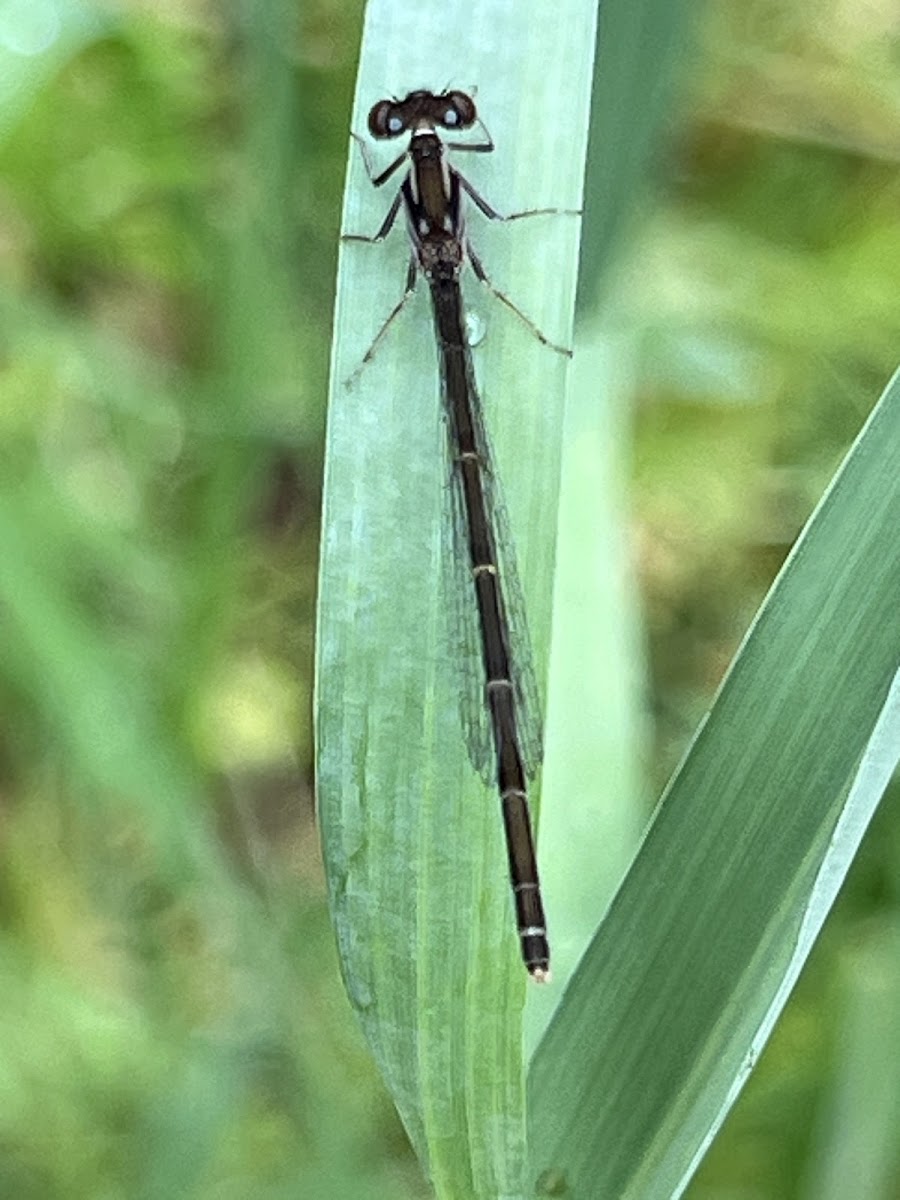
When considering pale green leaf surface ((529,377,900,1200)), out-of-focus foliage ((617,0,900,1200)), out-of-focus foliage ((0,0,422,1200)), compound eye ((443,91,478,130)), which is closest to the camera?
pale green leaf surface ((529,377,900,1200))

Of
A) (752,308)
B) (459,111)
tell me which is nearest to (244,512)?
(752,308)

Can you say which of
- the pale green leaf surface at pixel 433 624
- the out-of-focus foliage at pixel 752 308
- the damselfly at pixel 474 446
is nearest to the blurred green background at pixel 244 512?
the out-of-focus foliage at pixel 752 308

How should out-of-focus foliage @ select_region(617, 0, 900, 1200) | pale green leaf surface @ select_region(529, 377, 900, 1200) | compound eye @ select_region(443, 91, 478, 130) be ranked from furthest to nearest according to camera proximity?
out-of-focus foliage @ select_region(617, 0, 900, 1200) < compound eye @ select_region(443, 91, 478, 130) < pale green leaf surface @ select_region(529, 377, 900, 1200)

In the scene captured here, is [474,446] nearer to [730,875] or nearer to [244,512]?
[730,875]

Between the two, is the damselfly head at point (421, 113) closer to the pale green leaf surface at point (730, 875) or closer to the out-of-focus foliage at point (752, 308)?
the pale green leaf surface at point (730, 875)

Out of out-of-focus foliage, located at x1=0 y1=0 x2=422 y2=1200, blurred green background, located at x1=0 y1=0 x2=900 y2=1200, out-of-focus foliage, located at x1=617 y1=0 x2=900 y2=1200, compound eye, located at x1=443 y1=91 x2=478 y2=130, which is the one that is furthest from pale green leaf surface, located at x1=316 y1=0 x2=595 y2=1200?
out-of-focus foliage, located at x1=617 y1=0 x2=900 y2=1200

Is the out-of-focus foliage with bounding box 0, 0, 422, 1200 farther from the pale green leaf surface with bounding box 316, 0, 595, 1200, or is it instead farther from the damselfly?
the pale green leaf surface with bounding box 316, 0, 595, 1200

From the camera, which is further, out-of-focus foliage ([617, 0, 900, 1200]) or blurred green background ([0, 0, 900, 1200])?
out-of-focus foliage ([617, 0, 900, 1200])
